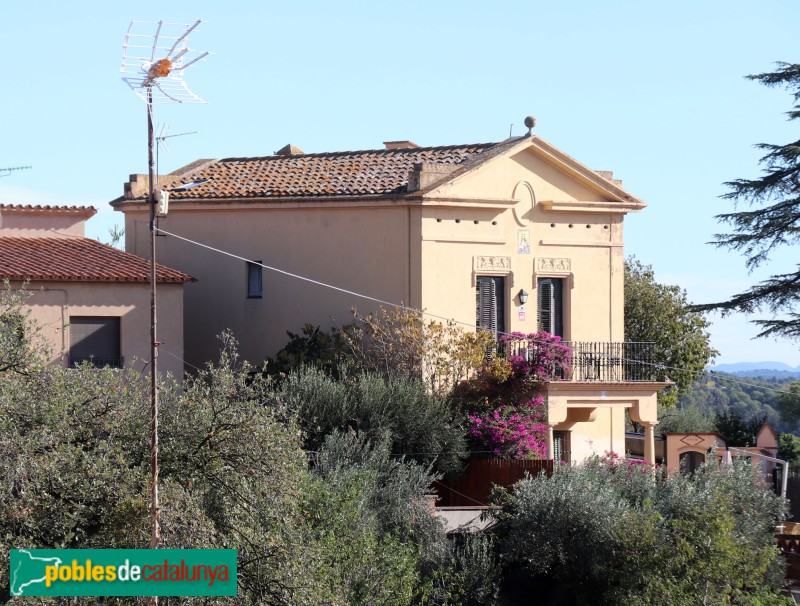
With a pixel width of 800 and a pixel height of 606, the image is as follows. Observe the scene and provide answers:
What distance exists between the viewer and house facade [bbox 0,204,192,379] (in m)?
27.0

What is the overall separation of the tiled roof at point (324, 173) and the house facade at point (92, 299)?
10.3ft

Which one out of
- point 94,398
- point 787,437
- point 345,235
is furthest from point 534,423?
point 787,437

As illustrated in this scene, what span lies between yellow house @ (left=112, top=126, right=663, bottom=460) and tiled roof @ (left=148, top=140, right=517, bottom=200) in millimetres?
56

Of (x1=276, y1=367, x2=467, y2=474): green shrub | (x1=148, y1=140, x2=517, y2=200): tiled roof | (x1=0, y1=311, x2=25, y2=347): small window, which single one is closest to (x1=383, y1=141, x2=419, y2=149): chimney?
(x1=148, y1=140, x2=517, y2=200): tiled roof

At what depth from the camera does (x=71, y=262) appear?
27969 millimetres

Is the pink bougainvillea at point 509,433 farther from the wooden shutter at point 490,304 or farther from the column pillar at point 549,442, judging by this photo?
the wooden shutter at point 490,304

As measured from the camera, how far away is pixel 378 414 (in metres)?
26.3

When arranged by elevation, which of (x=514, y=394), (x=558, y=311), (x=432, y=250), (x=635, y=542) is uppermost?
(x=432, y=250)

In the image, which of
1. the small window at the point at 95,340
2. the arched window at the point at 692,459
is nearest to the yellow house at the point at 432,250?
the arched window at the point at 692,459

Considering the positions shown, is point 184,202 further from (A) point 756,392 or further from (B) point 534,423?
(A) point 756,392

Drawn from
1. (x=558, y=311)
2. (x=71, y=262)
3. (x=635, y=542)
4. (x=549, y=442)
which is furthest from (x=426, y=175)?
(x=635, y=542)

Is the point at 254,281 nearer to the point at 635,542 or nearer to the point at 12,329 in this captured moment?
the point at 635,542

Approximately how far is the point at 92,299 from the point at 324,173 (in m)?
6.50

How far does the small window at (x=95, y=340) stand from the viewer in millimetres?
27391
